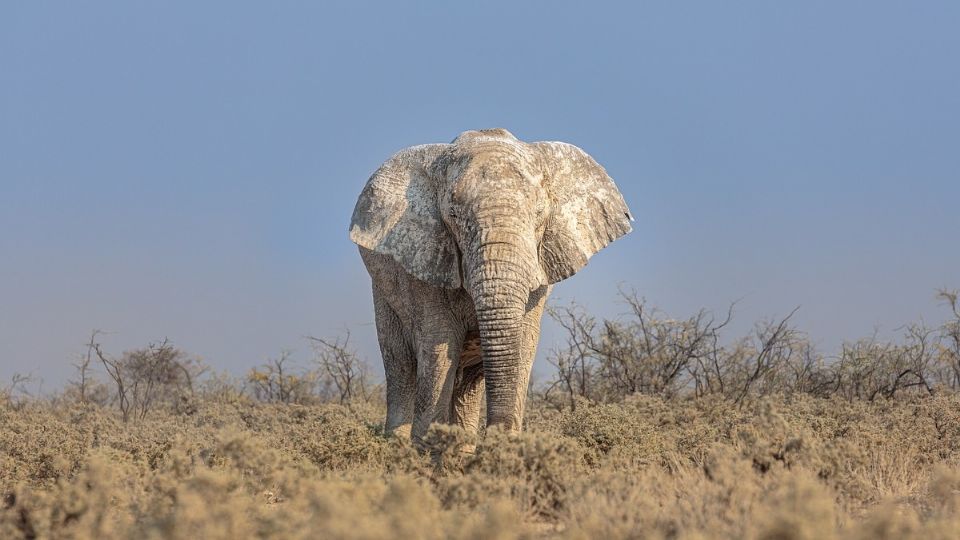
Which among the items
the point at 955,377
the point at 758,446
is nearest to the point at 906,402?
the point at 955,377

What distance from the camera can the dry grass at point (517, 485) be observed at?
461cm

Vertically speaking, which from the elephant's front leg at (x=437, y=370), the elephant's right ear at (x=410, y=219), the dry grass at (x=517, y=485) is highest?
the elephant's right ear at (x=410, y=219)

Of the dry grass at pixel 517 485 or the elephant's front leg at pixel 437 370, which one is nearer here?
the dry grass at pixel 517 485

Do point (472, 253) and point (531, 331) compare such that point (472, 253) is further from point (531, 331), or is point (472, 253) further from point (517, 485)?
point (517, 485)

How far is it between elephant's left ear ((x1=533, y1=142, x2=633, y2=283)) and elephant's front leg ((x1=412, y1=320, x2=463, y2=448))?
1.07m

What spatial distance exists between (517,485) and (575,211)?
3.56 metres

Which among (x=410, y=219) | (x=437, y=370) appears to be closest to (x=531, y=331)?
(x=437, y=370)

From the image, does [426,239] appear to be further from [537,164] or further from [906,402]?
[906,402]

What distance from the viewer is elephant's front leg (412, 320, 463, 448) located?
843cm

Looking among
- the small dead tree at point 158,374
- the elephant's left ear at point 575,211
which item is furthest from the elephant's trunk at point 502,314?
the small dead tree at point 158,374

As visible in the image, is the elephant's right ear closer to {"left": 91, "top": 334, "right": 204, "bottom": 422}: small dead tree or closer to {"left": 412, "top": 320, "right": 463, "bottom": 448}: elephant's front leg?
{"left": 412, "top": 320, "right": 463, "bottom": 448}: elephant's front leg

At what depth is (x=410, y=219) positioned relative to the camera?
8.80 m

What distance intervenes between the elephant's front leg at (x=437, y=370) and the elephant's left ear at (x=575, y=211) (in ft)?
3.50

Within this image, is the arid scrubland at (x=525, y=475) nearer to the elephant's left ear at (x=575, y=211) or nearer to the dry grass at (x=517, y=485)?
the dry grass at (x=517, y=485)
